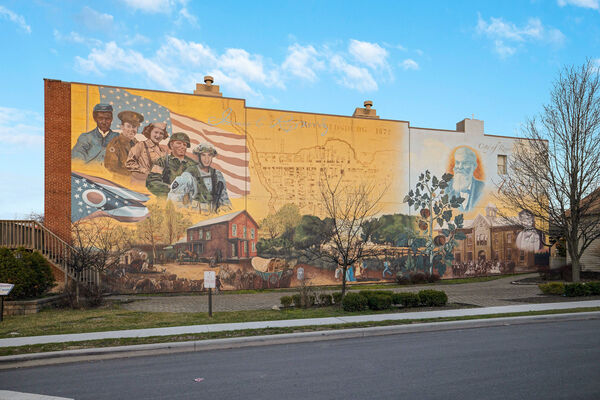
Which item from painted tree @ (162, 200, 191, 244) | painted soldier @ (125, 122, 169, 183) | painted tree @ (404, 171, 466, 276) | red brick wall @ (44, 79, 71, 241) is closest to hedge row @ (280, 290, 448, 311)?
painted tree @ (162, 200, 191, 244)

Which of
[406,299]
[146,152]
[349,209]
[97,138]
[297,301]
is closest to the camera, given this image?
[406,299]

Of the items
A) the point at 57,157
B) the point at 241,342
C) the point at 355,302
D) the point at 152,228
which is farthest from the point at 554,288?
the point at 57,157

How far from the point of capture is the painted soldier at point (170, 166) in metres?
21.4

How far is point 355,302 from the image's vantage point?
13211mm

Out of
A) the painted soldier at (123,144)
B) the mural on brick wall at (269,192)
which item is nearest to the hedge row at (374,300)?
the mural on brick wall at (269,192)

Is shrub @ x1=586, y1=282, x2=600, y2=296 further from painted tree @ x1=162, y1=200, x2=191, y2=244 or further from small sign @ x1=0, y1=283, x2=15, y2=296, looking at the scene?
small sign @ x1=0, y1=283, x2=15, y2=296

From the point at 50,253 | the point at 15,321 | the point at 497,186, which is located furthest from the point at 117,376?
the point at 497,186

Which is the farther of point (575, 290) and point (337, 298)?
point (575, 290)

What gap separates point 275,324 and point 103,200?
13.5 metres

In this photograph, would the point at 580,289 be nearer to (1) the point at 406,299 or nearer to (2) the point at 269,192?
(1) the point at 406,299

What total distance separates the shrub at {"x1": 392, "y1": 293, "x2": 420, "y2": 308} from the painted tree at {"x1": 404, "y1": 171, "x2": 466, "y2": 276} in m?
11.7

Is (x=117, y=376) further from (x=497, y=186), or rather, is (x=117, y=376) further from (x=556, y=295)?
(x=497, y=186)

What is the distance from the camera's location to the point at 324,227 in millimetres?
23797

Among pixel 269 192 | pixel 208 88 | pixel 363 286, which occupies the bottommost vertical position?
pixel 363 286
